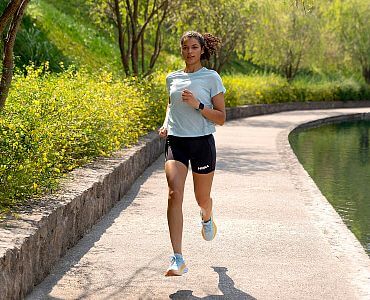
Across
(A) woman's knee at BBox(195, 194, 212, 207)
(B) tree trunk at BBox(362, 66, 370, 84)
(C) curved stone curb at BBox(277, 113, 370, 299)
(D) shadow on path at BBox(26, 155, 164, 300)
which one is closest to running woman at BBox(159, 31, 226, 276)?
(A) woman's knee at BBox(195, 194, 212, 207)

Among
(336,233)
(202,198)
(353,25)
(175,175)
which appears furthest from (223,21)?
(175,175)

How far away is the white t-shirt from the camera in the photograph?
743 cm

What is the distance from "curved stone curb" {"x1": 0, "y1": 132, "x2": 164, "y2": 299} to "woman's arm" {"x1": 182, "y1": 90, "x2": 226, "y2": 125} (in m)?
1.44

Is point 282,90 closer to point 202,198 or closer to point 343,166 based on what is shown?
point 343,166

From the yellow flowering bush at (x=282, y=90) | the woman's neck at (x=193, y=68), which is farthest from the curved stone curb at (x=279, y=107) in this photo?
the woman's neck at (x=193, y=68)

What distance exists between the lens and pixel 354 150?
75.8ft

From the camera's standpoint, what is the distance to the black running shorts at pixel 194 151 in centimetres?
750

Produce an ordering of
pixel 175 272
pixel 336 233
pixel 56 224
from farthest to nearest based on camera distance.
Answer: pixel 336 233, pixel 56 224, pixel 175 272

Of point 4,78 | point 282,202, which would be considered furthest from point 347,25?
point 4,78

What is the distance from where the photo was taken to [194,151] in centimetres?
750

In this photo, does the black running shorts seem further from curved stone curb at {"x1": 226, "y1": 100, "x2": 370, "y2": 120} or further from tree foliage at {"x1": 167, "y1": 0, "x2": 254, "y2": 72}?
tree foliage at {"x1": 167, "y1": 0, "x2": 254, "y2": 72}

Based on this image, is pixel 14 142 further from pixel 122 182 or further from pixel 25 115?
pixel 122 182

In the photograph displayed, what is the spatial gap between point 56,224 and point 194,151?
51.1 inches

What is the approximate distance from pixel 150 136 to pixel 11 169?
30.6 feet
